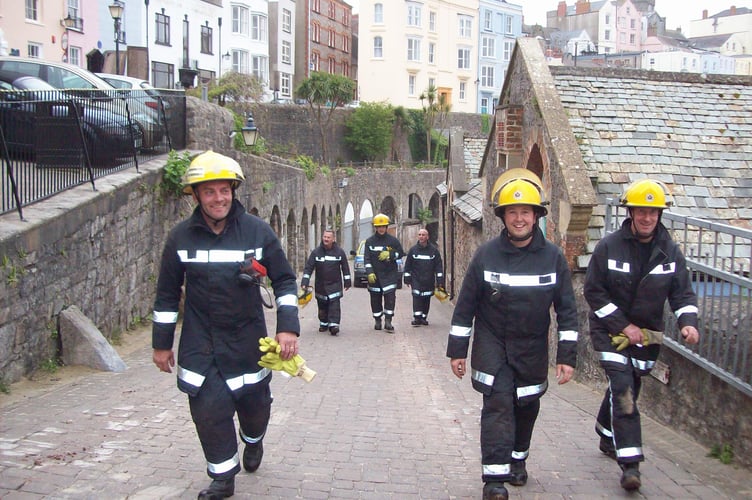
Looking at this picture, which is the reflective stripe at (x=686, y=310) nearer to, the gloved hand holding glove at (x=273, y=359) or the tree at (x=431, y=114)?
the gloved hand holding glove at (x=273, y=359)

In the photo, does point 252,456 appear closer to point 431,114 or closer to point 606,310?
point 606,310

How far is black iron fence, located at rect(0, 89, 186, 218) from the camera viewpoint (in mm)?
8234

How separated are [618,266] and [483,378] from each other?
1.25 metres

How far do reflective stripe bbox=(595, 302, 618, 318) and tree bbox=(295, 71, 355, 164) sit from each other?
40362 millimetres

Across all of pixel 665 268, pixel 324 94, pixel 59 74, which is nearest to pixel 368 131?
pixel 324 94

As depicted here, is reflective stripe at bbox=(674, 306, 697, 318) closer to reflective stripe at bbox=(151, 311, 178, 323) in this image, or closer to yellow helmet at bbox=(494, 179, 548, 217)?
yellow helmet at bbox=(494, 179, 548, 217)

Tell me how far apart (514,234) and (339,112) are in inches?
1795

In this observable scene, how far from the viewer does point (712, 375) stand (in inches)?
233

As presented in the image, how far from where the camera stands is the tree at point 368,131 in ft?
163

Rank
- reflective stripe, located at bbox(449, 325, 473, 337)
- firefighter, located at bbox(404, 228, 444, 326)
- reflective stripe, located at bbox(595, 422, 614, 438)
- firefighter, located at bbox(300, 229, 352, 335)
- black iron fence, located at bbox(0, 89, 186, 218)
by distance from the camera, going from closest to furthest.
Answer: reflective stripe, located at bbox(449, 325, 473, 337), reflective stripe, located at bbox(595, 422, 614, 438), black iron fence, located at bbox(0, 89, 186, 218), firefighter, located at bbox(300, 229, 352, 335), firefighter, located at bbox(404, 228, 444, 326)

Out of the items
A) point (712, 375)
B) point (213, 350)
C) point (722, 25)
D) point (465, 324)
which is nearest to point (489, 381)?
point (465, 324)

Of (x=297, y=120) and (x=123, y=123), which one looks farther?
(x=297, y=120)

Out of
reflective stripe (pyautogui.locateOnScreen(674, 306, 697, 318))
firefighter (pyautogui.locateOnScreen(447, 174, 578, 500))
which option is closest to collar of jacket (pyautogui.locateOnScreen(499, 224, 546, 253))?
firefighter (pyautogui.locateOnScreen(447, 174, 578, 500))

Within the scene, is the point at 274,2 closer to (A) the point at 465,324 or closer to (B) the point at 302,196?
(B) the point at 302,196
